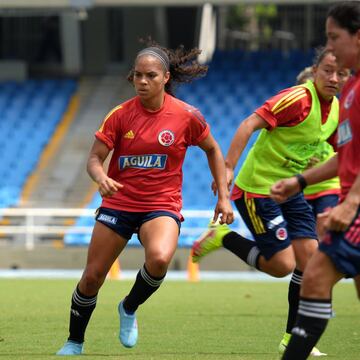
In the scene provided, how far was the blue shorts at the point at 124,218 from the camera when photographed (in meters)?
8.34

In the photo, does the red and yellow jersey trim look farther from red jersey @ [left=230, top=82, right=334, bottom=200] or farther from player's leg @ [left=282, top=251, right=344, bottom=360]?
player's leg @ [left=282, top=251, right=344, bottom=360]

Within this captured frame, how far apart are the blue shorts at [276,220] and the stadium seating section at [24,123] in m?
14.4

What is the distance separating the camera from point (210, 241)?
11.0m

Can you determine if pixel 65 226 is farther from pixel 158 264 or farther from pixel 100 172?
pixel 100 172

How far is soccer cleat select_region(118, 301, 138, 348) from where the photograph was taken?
848cm

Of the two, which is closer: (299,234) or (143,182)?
(143,182)

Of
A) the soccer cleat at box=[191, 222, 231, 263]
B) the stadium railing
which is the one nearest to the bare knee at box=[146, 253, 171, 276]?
the soccer cleat at box=[191, 222, 231, 263]

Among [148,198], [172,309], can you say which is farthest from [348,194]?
[172,309]

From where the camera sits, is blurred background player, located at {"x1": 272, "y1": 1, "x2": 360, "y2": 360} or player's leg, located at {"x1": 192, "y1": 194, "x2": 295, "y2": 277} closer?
blurred background player, located at {"x1": 272, "y1": 1, "x2": 360, "y2": 360}

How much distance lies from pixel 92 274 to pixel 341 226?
2947mm

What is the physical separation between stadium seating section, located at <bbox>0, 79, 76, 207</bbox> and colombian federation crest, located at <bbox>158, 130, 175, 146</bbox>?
15.4 metres

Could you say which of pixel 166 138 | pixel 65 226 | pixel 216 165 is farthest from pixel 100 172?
pixel 65 226

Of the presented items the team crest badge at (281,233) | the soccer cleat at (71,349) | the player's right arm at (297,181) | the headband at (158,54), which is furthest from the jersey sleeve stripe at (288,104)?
the player's right arm at (297,181)

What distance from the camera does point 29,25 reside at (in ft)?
99.5
